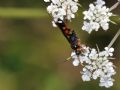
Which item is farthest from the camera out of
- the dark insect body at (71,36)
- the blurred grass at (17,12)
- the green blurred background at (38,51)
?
the green blurred background at (38,51)

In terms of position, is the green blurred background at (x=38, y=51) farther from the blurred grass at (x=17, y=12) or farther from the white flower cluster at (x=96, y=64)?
the white flower cluster at (x=96, y=64)

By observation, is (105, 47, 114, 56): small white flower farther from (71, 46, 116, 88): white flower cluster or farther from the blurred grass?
the blurred grass

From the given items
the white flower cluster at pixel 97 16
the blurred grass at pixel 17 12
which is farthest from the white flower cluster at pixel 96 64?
the blurred grass at pixel 17 12

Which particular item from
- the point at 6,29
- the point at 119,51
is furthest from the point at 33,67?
the point at 119,51

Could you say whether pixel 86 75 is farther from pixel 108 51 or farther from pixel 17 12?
pixel 17 12

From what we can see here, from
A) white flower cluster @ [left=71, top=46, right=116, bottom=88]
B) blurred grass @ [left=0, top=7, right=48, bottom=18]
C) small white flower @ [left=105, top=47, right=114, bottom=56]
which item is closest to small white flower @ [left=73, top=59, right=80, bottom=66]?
white flower cluster @ [left=71, top=46, right=116, bottom=88]

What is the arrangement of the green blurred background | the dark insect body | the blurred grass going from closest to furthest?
the dark insect body, the blurred grass, the green blurred background

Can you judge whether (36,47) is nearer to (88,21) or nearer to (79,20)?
(79,20)
